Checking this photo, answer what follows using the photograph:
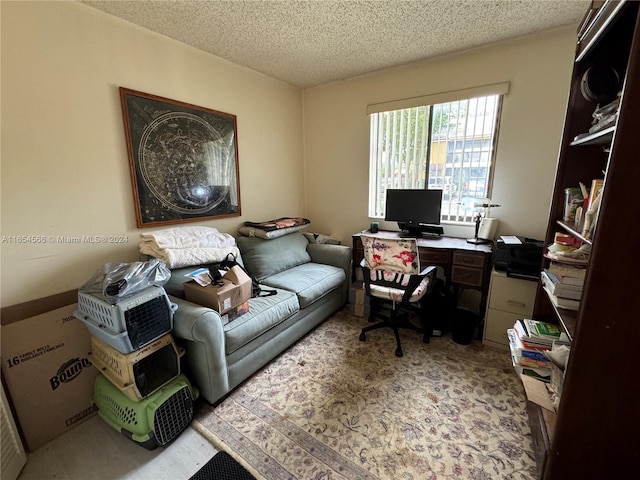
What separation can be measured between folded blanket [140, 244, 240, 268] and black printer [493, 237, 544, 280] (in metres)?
2.26

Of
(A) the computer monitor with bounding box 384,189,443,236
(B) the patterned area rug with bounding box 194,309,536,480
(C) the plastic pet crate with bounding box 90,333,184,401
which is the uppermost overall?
(A) the computer monitor with bounding box 384,189,443,236

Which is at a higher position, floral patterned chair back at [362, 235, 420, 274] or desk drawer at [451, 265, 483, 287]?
floral patterned chair back at [362, 235, 420, 274]

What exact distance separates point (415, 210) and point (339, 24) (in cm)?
168

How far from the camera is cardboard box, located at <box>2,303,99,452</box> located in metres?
1.43

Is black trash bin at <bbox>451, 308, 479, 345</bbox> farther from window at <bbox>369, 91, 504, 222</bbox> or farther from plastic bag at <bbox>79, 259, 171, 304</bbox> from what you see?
plastic bag at <bbox>79, 259, 171, 304</bbox>

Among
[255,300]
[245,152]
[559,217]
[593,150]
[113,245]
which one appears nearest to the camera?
[593,150]

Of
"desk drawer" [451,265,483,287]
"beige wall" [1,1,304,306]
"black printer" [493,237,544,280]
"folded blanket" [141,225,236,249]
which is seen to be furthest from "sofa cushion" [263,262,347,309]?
"black printer" [493,237,544,280]

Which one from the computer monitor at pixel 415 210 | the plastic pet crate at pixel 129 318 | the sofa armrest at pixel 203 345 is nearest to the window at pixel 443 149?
the computer monitor at pixel 415 210

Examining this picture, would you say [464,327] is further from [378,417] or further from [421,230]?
→ [378,417]

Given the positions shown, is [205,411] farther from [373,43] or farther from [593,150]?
[373,43]

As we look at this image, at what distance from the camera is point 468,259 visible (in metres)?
2.31

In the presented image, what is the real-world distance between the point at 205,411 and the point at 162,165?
178cm

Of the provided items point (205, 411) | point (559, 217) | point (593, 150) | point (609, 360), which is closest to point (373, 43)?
point (593, 150)

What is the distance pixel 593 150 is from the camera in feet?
4.90
